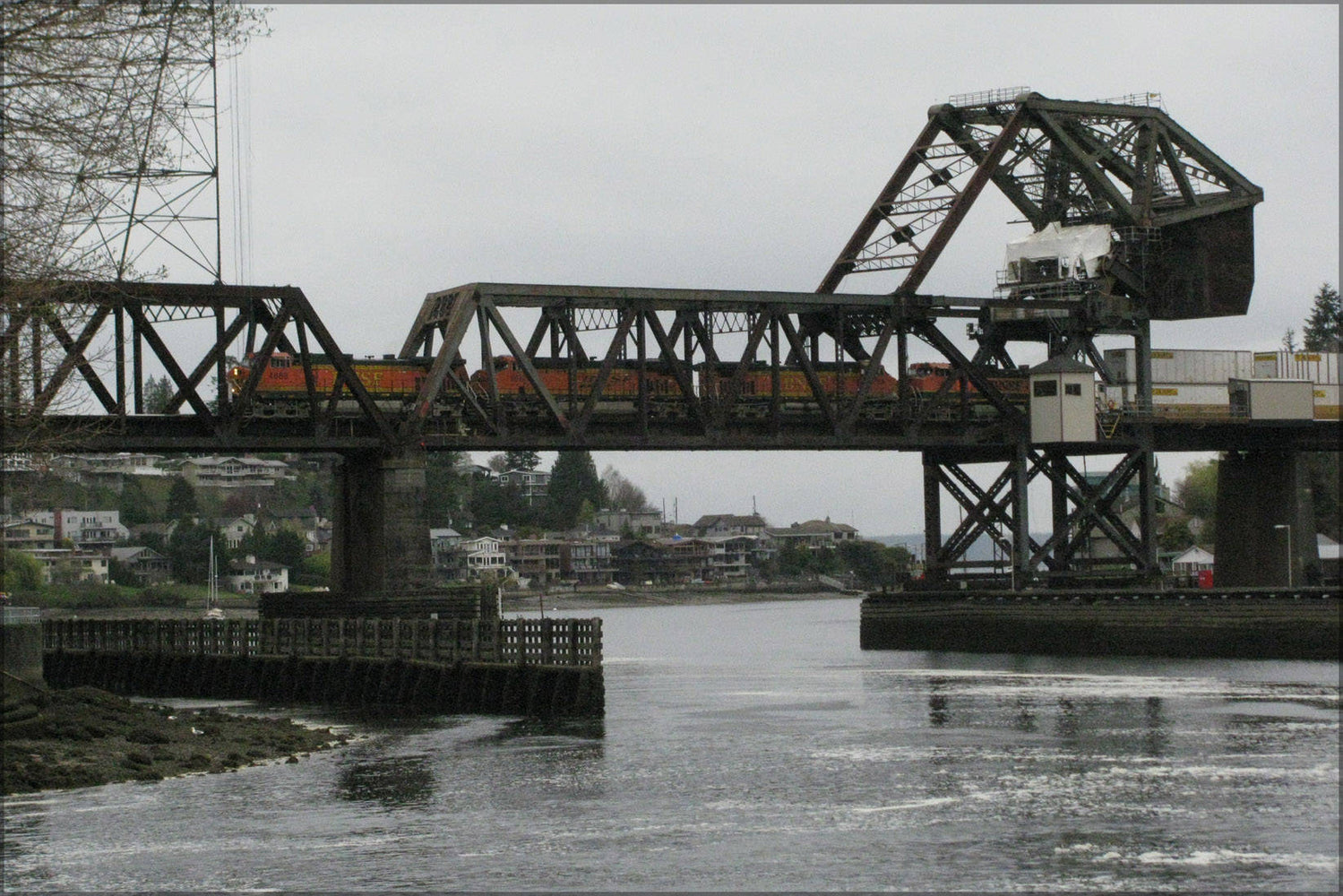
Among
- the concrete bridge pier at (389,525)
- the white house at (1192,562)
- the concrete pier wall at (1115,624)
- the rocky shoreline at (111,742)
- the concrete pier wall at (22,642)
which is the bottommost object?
the rocky shoreline at (111,742)

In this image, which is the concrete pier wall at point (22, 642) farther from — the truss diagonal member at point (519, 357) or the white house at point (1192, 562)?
the white house at point (1192, 562)

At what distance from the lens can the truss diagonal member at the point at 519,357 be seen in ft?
262

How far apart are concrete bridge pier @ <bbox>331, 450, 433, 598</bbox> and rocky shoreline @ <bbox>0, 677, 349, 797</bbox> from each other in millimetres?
24303

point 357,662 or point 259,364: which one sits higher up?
point 259,364

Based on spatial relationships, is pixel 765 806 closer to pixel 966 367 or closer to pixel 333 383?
pixel 333 383

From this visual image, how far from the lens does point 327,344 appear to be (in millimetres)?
76750

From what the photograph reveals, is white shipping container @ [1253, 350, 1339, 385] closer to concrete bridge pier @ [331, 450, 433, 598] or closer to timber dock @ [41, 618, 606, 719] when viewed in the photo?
concrete bridge pier @ [331, 450, 433, 598]

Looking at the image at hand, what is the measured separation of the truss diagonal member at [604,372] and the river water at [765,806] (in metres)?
22.7

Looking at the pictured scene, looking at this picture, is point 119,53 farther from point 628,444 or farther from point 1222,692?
point 628,444

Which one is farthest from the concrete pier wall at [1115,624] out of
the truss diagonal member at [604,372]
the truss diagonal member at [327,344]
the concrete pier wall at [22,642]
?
the concrete pier wall at [22,642]

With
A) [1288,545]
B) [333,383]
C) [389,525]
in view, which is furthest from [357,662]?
[1288,545]

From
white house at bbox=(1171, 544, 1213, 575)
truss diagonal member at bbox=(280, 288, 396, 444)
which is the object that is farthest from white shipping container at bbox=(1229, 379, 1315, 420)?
truss diagonal member at bbox=(280, 288, 396, 444)

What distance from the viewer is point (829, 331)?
3688 inches

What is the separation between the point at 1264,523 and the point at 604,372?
44470 mm
